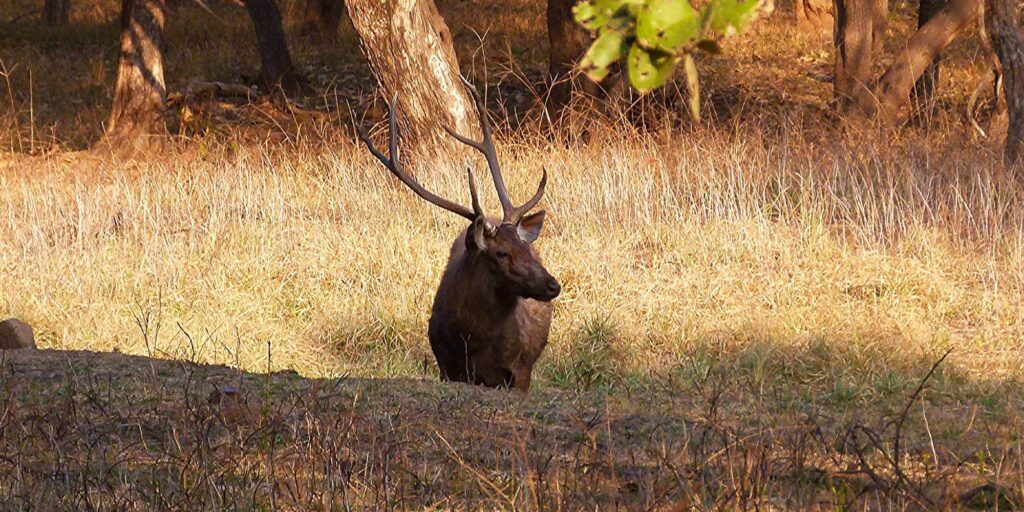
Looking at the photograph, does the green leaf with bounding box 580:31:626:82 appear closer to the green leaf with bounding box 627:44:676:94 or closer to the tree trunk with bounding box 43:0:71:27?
the green leaf with bounding box 627:44:676:94

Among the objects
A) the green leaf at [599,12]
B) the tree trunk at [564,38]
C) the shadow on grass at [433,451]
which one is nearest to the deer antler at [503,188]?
the shadow on grass at [433,451]

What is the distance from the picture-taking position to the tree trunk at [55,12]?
1042 inches

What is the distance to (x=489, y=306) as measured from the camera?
6.98 metres

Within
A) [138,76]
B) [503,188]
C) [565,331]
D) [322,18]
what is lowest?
[565,331]

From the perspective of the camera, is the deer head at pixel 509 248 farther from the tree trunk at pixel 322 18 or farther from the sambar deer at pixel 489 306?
the tree trunk at pixel 322 18

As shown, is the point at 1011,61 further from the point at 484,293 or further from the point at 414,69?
the point at 484,293

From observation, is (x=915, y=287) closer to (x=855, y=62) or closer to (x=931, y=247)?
(x=931, y=247)

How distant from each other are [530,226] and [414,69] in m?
4.77

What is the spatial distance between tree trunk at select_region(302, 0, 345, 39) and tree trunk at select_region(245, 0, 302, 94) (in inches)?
154

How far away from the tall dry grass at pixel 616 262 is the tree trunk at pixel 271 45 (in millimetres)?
7907

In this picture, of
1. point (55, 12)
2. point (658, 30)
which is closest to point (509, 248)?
point (658, 30)

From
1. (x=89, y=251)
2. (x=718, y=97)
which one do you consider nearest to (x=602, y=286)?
(x=89, y=251)

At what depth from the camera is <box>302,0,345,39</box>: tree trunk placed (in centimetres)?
2377

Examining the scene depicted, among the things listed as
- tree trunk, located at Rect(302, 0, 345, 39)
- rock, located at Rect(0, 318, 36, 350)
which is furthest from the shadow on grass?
tree trunk, located at Rect(302, 0, 345, 39)
